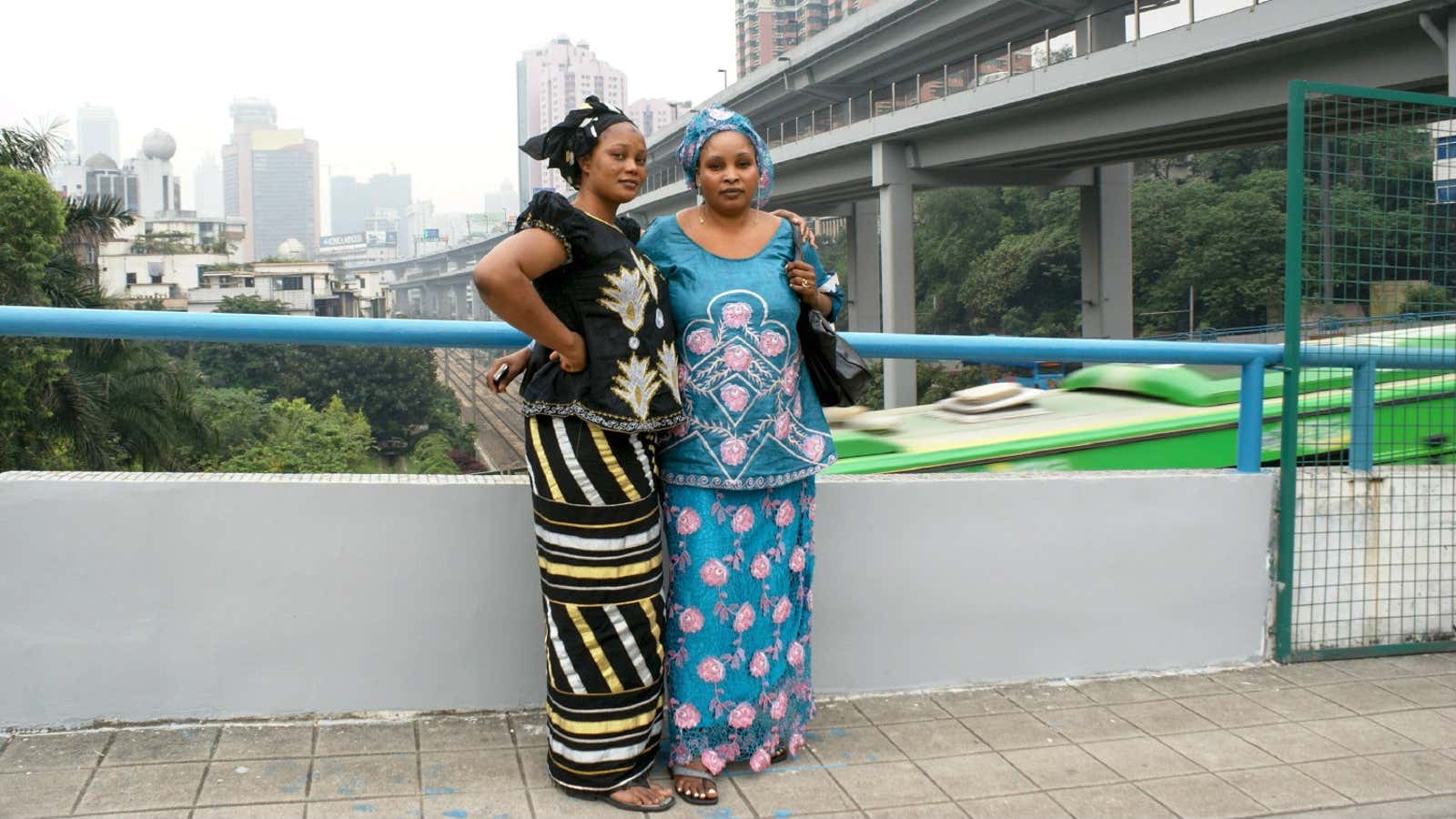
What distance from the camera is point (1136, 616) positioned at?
155 inches

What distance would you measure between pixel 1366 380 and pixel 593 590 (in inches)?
113

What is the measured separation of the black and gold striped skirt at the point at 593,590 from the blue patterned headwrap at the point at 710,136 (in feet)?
2.38

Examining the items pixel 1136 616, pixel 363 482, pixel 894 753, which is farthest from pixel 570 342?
pixel 1136 616

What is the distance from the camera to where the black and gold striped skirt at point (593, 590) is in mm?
2855

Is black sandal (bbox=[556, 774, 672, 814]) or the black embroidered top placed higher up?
the black embroidered top

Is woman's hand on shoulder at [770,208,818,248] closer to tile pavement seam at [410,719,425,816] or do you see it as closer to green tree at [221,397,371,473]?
green tree at [221,397,371,473]

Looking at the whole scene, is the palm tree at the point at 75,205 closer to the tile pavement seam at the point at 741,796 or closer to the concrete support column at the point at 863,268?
the concrete support column at the point at 863,268

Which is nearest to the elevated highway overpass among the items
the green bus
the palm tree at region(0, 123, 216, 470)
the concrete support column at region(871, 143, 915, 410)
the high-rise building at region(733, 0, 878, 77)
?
the concrete support column at region(871, 143, 915, 410)

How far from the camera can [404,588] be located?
10.6 feet

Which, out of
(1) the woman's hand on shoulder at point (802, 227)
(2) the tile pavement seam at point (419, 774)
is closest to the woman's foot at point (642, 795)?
(2) the tile pavement seam at point (419, 774)

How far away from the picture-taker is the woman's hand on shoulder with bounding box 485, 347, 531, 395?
305cm

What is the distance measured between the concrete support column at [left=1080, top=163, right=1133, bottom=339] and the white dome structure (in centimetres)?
9157

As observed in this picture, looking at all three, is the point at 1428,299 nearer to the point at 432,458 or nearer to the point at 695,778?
the point at 695,778

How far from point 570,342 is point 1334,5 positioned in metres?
16.4
